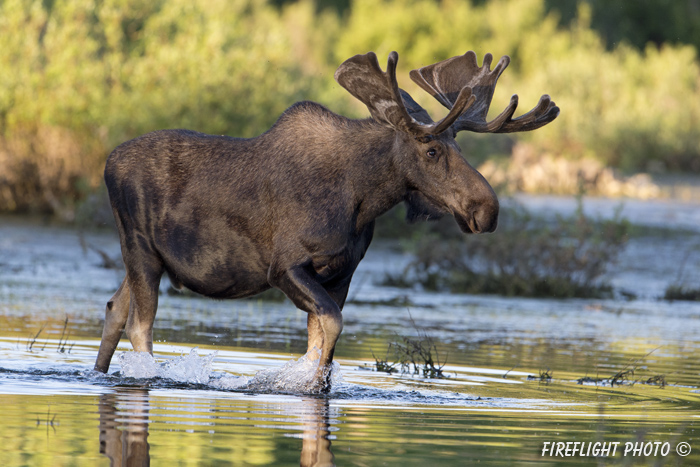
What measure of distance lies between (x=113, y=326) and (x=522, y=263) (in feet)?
20.9

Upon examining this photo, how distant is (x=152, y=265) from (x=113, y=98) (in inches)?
364

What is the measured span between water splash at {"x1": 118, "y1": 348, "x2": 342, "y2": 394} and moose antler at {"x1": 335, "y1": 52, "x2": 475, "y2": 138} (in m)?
1.39

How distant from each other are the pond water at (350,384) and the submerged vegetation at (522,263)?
313 mm

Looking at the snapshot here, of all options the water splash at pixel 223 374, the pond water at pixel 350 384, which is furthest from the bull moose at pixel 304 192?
the pond water at pixel 350 384

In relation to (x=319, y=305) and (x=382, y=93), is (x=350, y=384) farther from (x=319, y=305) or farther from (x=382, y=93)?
(x=382, y=93)

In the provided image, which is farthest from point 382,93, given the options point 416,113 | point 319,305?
point 319,305

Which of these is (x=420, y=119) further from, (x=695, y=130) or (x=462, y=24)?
(x=462, y=24)

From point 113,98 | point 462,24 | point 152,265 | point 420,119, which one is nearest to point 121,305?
point 152,265

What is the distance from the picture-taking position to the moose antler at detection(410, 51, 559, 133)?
737cm

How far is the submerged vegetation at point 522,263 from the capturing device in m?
13.5

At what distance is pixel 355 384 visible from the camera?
24.4 feet

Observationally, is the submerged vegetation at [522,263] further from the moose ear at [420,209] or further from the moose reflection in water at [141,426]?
the moose reflection in water at [141,426]

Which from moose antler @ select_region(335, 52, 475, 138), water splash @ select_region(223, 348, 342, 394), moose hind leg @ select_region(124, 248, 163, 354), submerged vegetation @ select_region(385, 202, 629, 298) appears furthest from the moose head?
submerged vegetation @ select_region(385, 202, 629, 298)

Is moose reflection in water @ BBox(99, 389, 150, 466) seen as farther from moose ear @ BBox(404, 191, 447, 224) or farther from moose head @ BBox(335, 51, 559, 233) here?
moose head @ BBox(335, 51, 559, 233)
